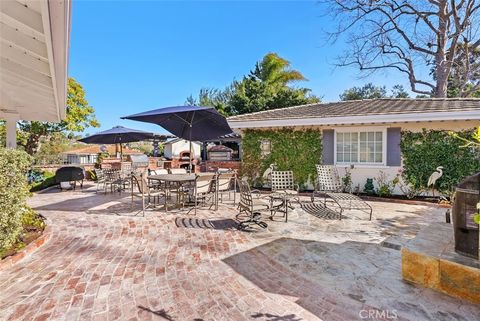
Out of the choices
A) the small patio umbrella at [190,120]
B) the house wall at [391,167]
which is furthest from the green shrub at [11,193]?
the house wall at [391,167]

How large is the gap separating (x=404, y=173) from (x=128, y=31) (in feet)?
54.4

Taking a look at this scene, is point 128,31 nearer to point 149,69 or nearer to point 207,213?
point 149,69

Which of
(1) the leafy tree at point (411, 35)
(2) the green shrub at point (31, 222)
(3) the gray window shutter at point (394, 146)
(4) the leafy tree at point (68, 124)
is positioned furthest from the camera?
(1) the leafy tree at point (411, 35)

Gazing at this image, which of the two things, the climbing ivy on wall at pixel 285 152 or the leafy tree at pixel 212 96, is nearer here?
the climbing ivy on wall at pixel 285 152

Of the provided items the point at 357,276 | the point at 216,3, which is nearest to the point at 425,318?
the point at 357,276

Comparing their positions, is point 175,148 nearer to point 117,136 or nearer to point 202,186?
point 117,136

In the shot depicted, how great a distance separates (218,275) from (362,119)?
25.4ft

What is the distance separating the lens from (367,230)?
520cm

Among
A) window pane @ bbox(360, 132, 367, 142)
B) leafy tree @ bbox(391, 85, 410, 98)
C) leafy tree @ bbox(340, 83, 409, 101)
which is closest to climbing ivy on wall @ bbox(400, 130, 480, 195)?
window pane @ bbox(360, 132, 367, 142)

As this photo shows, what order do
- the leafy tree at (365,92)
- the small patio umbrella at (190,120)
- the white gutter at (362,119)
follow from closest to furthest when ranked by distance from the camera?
the small patio umbrella at (190,120) < the white gutter at (362,119) < the leafy tree at (365,92)

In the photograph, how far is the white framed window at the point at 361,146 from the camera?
9.11 m

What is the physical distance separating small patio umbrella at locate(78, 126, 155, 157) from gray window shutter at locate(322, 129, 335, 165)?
288 inches

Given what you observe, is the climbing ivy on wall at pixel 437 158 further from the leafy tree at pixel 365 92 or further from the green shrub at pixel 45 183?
the leafy tree at pixel 365 92

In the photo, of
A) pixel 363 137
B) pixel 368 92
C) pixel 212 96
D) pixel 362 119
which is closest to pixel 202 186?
pixel 362 119
